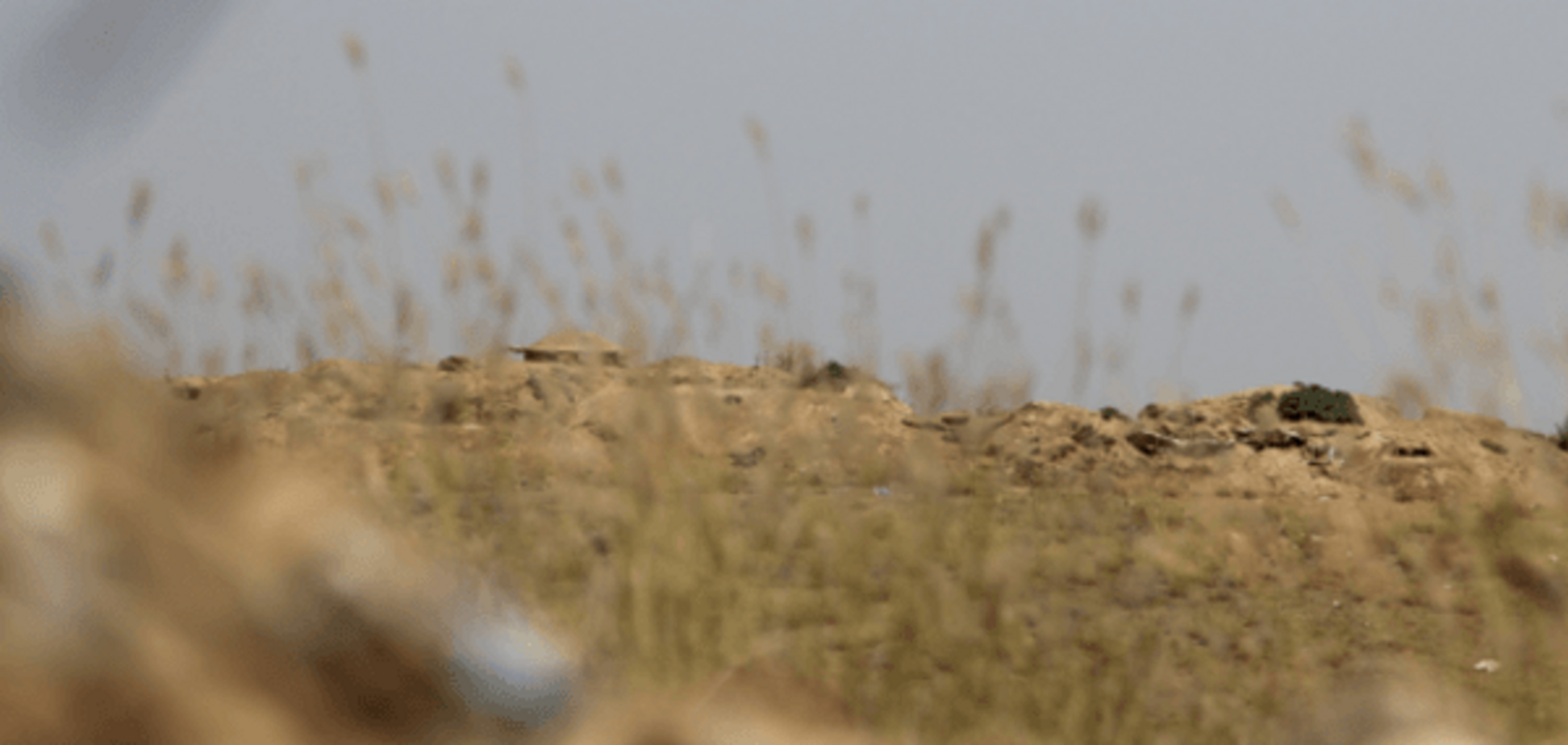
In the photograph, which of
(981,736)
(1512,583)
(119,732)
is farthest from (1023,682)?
(1512,583)

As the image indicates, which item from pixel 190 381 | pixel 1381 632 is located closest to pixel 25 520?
pixel 1381 632

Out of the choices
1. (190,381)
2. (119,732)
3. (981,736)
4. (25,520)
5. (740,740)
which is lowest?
(981,736)

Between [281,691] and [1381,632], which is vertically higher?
[281,691]

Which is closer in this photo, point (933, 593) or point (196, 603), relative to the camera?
point (196, 603)

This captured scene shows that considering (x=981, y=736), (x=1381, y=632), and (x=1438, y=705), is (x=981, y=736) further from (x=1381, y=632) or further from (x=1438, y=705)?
(x=1381, y=632)

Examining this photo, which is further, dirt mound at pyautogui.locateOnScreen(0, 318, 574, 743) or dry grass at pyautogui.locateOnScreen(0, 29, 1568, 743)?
dry grass at pyautogui.locateOnScreen(0, 29, 1568, 743)

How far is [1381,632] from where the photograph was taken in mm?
4000

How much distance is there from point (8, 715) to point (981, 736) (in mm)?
1998

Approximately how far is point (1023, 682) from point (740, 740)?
164 cm

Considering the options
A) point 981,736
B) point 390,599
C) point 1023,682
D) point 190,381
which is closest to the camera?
point 390,599

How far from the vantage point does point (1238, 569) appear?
180 inches

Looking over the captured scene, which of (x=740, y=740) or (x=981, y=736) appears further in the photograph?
(x=981, y=736)

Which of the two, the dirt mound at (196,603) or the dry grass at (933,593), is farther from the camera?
the dry grass at (933,593)

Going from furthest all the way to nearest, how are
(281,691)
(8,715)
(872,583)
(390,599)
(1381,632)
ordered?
(1381,632) → (872,583) → (390,599) → (281,691) → (8,715)
